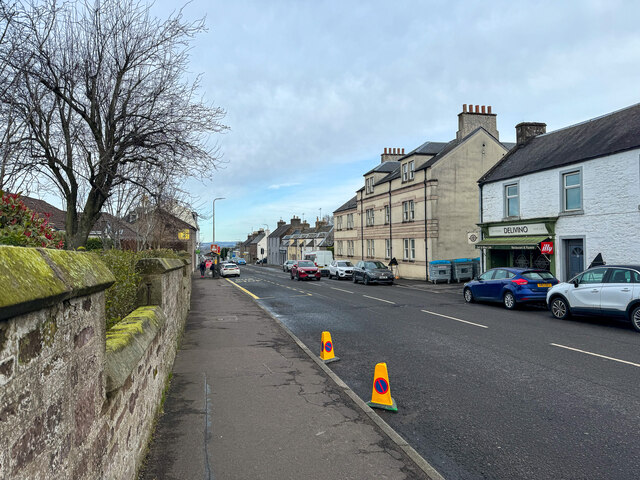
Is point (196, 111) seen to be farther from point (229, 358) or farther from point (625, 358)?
point (625, 358)

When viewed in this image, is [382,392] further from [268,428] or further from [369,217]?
[369,217]

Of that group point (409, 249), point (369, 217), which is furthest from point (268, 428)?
point (369, 217)

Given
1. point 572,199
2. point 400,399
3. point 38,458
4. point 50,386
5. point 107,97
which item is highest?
point 107,97

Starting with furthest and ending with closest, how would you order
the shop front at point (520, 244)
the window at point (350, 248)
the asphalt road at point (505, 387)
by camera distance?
1. the window at point (350, 248)
2. the shop front at point (520, 244)
3. the asphalt road at point (505, 387)

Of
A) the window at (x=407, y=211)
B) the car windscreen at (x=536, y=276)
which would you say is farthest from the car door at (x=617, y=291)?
the window at (x=407, y=211)

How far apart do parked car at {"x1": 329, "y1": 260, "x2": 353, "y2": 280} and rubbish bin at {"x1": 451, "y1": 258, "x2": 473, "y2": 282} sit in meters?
10.2

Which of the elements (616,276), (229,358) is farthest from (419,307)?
(229,358)

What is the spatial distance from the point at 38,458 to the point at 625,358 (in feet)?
31.5

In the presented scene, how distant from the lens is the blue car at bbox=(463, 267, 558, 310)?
50.1ft

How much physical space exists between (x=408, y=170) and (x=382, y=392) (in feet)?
96.8

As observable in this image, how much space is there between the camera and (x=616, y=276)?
38.3 feet

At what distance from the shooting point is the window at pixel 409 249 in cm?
3309

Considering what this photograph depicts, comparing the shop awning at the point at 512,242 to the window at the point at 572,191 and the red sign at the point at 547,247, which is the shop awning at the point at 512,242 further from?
the window at the point at 572,191

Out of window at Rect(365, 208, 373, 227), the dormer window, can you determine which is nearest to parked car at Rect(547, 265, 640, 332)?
Result: the dormer window
